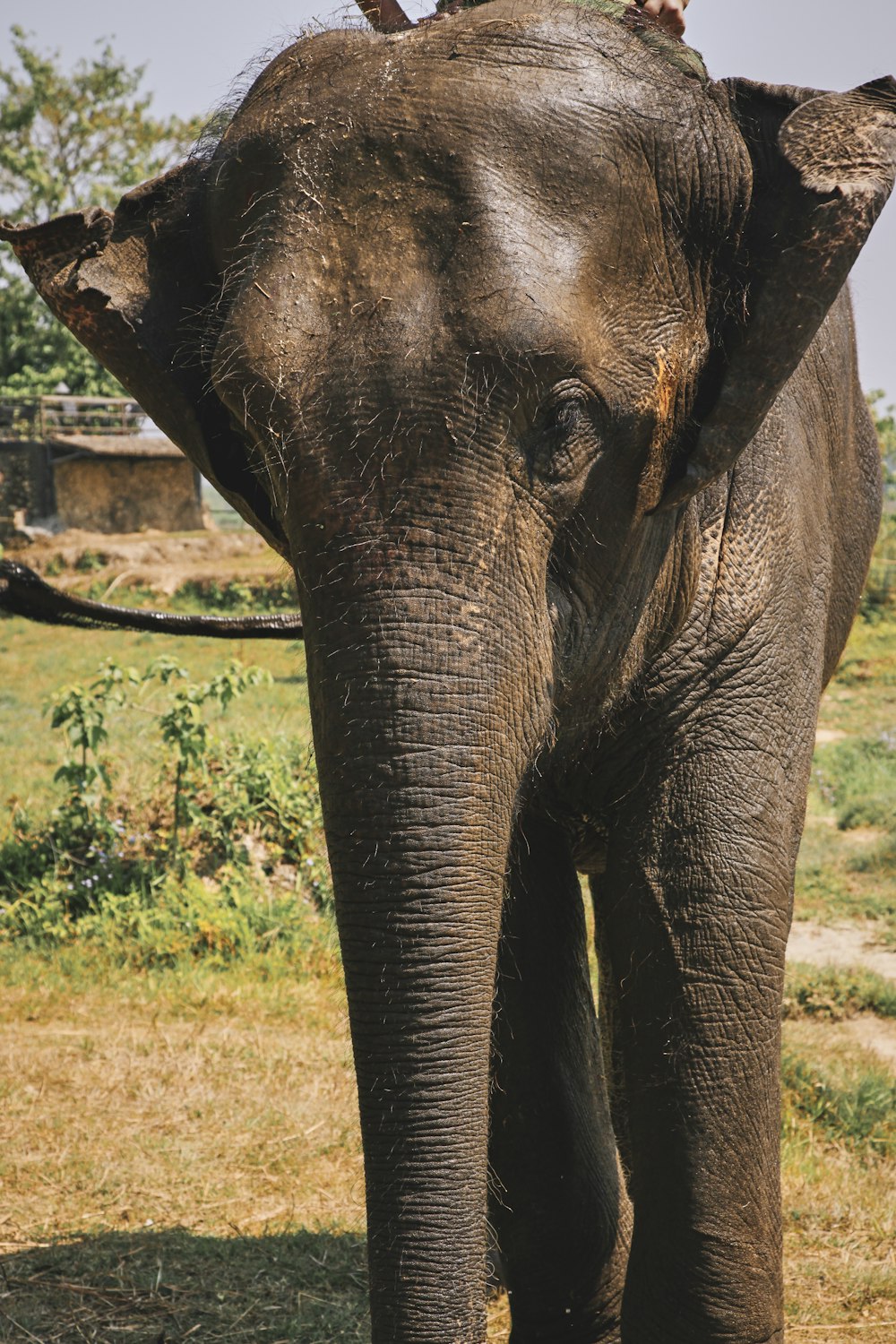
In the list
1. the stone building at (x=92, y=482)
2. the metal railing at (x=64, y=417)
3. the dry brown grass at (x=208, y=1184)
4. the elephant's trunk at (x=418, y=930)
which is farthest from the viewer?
the metal railing at (x=64, y=417)

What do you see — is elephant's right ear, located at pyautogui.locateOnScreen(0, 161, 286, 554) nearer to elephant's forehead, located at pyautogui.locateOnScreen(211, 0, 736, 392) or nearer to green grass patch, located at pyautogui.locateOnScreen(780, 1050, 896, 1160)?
elephant's forehead, located at pyautogui.locateOnScreen(211, 0, 736, 392)

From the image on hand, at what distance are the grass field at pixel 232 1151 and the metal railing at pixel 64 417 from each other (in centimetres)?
2624

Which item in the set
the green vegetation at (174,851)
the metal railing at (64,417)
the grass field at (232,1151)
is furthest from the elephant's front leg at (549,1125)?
the metal railing at (64,417)

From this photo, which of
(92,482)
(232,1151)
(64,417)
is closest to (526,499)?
(232,1151)

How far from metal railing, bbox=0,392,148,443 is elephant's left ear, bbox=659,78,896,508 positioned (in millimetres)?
31173

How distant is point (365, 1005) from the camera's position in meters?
2.21

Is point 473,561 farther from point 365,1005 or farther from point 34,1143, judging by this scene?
point 34,1143

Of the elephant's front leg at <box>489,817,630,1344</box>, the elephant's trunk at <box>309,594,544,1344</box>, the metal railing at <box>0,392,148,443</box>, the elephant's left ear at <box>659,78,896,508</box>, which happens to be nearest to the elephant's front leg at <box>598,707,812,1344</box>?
the elephant's front leg at <box>489,817,630,1344</box>

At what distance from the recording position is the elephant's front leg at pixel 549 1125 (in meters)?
3.53

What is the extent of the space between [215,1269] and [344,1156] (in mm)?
881

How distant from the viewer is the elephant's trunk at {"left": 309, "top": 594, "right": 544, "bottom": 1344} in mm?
2168

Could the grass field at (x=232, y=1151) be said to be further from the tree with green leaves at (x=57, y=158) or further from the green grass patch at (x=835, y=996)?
the tree with green leaves at (x=57, y=158)

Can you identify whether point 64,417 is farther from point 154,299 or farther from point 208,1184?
point 154,299

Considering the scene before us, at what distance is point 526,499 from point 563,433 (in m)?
0.12
